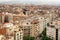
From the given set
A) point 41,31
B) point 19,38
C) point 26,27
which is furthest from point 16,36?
point 41,31

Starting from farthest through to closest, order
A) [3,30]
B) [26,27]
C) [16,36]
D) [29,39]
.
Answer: [26,27] → [29,39] → [3,30] → [16,36]

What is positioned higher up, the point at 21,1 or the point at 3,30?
the point at 3,30

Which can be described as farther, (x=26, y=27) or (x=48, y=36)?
(x=26, y=27)

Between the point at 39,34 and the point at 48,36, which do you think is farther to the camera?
the point at 39,34

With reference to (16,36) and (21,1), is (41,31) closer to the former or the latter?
(16,36)

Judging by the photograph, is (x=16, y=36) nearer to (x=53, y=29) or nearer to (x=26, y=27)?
(x=53, y=29)

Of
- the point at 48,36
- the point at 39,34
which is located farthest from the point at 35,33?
the point at 48,36

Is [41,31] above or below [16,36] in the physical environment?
below

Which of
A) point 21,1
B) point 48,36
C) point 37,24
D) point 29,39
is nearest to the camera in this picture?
point 29,39

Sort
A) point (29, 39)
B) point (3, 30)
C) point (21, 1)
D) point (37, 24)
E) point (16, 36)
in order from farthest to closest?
point (21, 1)
point (37, 24)
point (29, 39)
point (3, 30)
point (16, 36)
